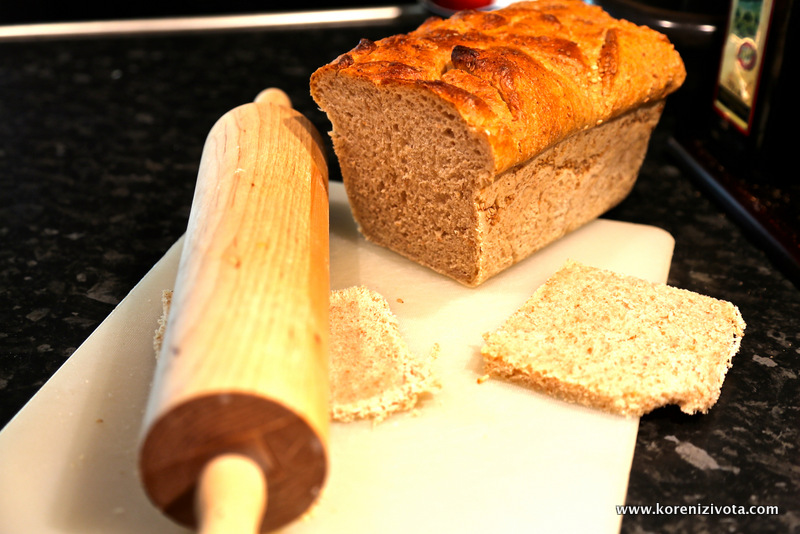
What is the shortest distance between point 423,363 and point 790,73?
1.73 meters

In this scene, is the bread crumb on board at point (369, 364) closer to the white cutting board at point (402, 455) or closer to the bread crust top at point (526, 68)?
the white cutting board at point (402, 455)

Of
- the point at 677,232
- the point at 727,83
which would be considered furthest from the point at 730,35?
the point at 677,232

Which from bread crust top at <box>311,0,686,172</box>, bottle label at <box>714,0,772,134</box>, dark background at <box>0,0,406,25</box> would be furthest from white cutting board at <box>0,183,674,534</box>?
dark background at <box>0,0,406,25</box>

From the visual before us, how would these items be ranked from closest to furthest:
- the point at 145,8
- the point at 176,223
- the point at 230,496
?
1. the point at 230,496
2. the point at 176,223
3. the point at 145,8

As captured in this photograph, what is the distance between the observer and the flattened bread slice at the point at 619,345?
194cm

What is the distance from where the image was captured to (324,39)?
15.1ft

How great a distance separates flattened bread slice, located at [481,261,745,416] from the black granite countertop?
0.12m

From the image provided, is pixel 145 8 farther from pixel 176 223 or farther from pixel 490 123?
pixel 490 123

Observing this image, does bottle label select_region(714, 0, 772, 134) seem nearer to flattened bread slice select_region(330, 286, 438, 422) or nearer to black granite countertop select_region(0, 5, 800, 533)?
black granite countertop select_region(0, 5, 800, 533)

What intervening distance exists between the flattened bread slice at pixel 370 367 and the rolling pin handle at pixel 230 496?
50 cm

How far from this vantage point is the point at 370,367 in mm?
2021

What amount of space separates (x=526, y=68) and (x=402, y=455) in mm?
1273

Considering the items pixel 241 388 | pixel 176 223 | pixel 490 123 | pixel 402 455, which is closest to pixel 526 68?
pixel 490 123

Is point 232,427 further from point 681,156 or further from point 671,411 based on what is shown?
point 681,156
